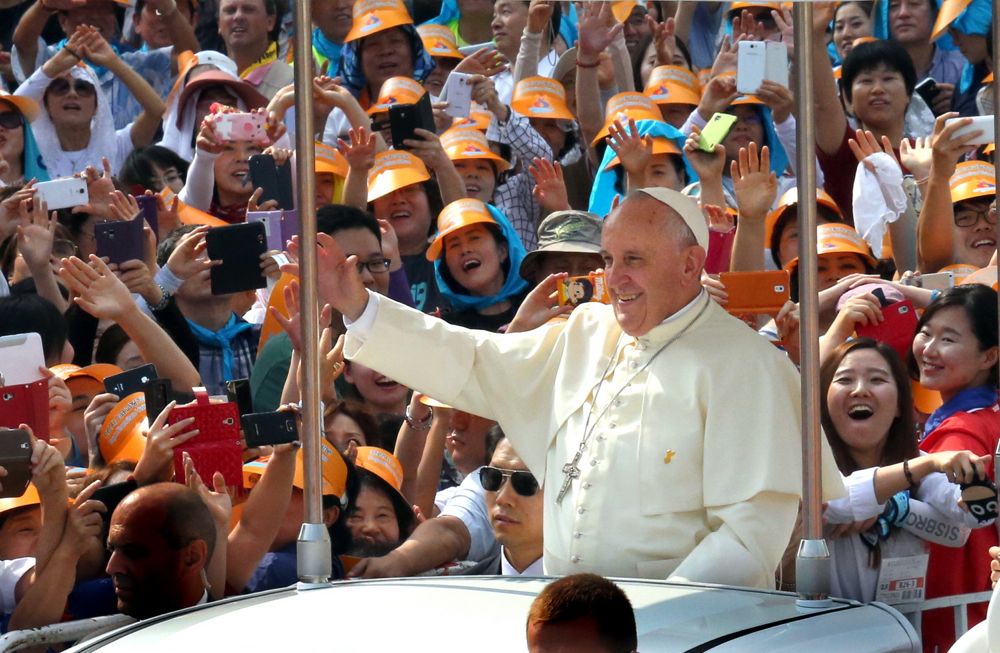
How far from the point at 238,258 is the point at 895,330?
2.38m

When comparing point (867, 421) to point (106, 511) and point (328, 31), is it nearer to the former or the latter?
point (106, 511)

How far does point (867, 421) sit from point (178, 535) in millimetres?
2110

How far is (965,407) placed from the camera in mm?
5656

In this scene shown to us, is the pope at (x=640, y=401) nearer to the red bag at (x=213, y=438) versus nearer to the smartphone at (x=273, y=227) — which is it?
the red bag at (x=213, y=438)

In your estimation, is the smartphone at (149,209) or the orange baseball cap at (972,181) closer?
the orange baseball cap at (972,181)

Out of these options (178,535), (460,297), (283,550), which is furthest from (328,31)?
(178,535)

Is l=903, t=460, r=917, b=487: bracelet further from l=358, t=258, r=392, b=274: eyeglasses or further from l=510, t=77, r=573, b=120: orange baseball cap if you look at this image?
l=510, t=77, r=573, b=120: orange baseball cap

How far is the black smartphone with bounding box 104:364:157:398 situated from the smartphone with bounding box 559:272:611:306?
1.42m

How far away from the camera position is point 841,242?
6770 millimetres

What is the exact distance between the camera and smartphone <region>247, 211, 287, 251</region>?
6695 mm

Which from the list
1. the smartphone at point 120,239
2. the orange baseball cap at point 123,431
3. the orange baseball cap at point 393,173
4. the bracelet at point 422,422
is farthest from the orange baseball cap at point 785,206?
the orange baseball cap at point 123,431

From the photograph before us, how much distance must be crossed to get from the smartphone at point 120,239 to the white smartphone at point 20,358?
127 centimetres

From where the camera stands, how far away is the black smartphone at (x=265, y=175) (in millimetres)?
7031

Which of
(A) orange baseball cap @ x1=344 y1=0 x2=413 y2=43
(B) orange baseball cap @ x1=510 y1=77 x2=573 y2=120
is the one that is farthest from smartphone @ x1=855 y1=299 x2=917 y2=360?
(A) orange baseball cap @ x1=344 y1=0 x2=413 y2=43
